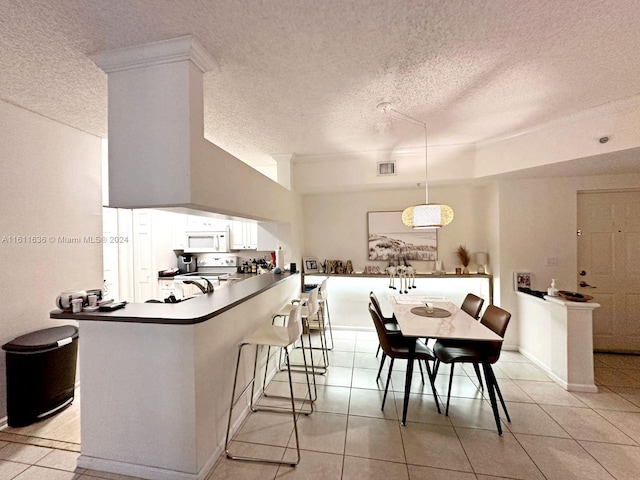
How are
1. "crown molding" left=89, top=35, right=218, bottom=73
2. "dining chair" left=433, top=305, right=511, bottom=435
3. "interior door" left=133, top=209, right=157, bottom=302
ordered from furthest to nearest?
"interior door" left=133, top=209, right=157, bottom=302, "dining chair" left=433, top=305, right=511, bottom=435, "crown molding" left=89, top=35, right=218, bottom=73

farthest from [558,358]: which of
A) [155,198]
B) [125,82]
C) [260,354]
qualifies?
[125,82]

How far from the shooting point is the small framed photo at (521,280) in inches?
133

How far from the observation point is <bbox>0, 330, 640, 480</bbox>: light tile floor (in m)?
1.68

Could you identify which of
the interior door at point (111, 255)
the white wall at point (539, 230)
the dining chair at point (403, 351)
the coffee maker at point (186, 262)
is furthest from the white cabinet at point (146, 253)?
the white wall at point (539, 230)

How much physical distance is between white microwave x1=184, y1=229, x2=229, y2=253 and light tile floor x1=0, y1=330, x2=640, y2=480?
8.22ft

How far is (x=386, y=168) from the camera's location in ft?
12.1

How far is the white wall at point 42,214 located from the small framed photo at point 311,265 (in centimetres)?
257

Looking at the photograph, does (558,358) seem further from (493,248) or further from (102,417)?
(102,417)

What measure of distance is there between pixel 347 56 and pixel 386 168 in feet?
7.01

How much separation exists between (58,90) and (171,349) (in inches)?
84.0

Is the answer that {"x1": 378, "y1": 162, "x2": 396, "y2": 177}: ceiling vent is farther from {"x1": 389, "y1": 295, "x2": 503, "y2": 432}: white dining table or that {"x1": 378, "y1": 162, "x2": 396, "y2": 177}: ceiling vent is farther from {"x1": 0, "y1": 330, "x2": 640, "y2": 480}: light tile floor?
{"x1": 0, "y1": 330, "x2": 640, "y2": 480}: light tile floor

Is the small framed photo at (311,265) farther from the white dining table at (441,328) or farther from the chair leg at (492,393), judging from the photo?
the chair leg at (492,393)

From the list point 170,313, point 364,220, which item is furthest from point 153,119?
point 364,220

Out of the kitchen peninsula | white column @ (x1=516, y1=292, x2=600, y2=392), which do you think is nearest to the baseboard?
white column @ (x1=516, y1=292, x2=600, y2=392)
